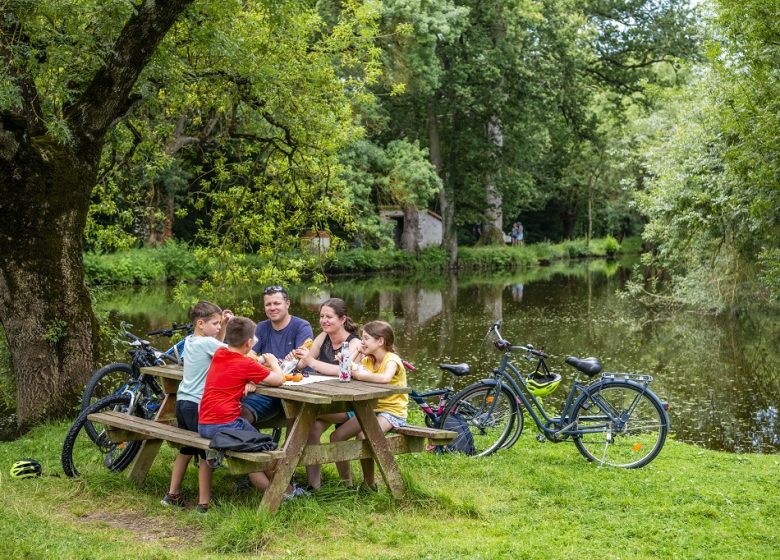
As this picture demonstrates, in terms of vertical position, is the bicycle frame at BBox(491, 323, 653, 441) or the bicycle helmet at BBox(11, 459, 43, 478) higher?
the bicycle frame at BBox(491, 323, 653, 441)

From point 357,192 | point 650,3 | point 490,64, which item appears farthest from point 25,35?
point 650,3

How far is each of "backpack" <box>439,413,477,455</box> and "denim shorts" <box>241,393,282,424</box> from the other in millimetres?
2176

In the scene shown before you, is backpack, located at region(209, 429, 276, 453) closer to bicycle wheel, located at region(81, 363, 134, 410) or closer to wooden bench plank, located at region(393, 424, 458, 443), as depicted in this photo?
wooden bench plank, located at region(393, 424, 458, 443)

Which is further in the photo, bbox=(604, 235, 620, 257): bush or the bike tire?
bbox=(604, 235, 620, 257): bush

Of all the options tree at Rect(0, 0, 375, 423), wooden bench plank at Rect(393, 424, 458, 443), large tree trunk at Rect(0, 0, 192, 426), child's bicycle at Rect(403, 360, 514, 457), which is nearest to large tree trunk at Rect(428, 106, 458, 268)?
tree at Rect(0, 0, 375, 423)

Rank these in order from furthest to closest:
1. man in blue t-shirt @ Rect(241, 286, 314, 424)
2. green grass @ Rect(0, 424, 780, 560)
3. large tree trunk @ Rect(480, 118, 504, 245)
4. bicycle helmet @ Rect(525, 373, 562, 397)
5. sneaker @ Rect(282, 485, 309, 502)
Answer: large tree trunk @ Rect(480, 118, 504, 245)
bicycle helmet @ Rect(525, 373, 562, 397)
man in blue t-shirt @ Rect(241, 286, 314, 424)
sneaker @ Rect(282, 485, 309, 502)
green grass @ Rect(0, 424, 780, 560)

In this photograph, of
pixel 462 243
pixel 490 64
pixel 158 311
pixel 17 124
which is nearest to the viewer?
pixel 17 124

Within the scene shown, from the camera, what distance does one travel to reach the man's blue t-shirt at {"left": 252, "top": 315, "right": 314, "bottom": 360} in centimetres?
761

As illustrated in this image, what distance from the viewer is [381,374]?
22.4ft

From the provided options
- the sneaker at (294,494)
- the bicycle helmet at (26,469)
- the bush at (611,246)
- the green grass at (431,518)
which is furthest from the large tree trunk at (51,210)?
the bush at (611,246)

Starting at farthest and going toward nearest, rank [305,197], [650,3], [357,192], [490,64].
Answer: [650,3]
[490,64]
[357,192]
[305,197]

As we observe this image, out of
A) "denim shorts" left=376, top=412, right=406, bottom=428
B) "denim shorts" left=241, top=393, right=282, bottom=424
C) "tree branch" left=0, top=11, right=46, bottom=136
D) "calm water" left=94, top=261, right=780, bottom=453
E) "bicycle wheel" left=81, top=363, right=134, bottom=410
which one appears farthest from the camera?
"calm water" left=94, top=261, right=780, bottom=453

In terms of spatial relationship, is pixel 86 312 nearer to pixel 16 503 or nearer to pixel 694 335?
pixel 16 503

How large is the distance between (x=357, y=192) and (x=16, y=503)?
2767 centimetres
